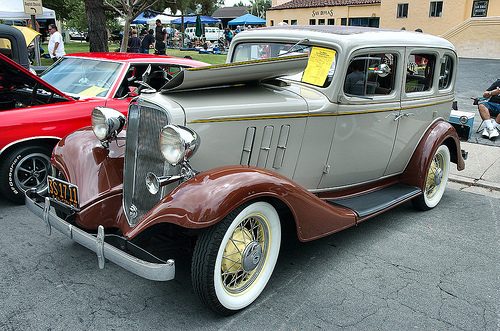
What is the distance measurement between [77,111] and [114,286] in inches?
93.1

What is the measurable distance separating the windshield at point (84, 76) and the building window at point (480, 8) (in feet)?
93.2

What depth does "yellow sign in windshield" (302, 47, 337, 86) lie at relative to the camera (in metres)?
3.43

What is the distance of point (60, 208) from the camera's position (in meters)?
2.89

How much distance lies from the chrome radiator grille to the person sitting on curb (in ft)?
23.3

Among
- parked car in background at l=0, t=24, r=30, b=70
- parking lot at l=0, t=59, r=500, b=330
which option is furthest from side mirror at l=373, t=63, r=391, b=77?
parked car in background at l=0, t=24, r=30, b=70

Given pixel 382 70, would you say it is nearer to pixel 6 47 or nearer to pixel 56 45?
pixel 6 47

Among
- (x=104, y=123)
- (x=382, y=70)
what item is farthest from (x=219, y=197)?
(x=382, y=70)

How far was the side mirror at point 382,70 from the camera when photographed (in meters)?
3.66

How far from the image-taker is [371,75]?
362cm

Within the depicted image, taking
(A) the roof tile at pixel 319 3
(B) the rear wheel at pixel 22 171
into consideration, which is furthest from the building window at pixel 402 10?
(B) the rear wheel at pixel 22 171

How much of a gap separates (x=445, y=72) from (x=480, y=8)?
26944 millimetres

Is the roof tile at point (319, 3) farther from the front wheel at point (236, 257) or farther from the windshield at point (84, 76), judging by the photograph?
the front wheel at point (236, 257)

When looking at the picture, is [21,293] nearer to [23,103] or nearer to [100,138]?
[100,138]

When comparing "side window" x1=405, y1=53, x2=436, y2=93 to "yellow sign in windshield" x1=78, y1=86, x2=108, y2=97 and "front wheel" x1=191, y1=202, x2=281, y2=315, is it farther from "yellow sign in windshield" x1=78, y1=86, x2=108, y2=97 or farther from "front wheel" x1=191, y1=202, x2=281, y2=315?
"yellow sign in windshield" x1=78, y1=86, x2=108, y2=97
